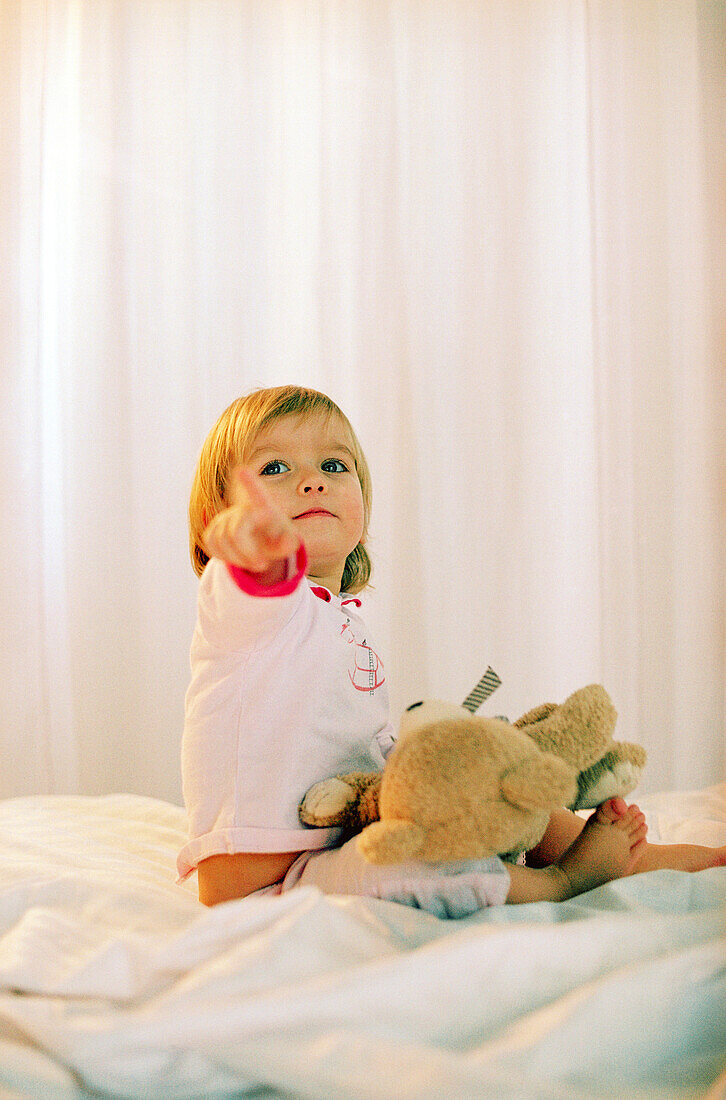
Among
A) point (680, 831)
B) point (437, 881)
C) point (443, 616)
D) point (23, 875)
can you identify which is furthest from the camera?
point (443, 616)

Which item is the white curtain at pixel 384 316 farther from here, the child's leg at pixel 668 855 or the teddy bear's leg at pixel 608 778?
the teddy bear's leg at pixel 608 778

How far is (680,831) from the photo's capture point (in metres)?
1.04

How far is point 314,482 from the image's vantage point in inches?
38.9

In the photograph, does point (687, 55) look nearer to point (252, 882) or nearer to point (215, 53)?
point (215, 53)

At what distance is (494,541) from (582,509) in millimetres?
199

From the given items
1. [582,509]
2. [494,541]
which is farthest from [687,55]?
[494,541]

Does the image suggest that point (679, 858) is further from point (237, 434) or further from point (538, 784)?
point (237, 434)

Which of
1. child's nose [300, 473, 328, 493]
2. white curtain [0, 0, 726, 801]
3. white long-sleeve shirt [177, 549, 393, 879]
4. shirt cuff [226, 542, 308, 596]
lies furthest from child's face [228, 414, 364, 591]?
white curtain [0, 0, 726, 801]

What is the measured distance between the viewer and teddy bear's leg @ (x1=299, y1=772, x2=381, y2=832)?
758 millimetres

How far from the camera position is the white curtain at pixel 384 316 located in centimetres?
183

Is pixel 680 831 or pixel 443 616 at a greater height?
pixel 443 616

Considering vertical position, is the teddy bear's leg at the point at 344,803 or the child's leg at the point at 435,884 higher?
the teddy bear's leg at the point at 344,803

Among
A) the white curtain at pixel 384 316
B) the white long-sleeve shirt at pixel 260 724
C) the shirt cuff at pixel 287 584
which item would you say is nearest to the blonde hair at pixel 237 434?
the white long-sleeve shirt at pixel 260 724

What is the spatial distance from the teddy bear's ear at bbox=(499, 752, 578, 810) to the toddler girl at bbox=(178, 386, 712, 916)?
124mm
